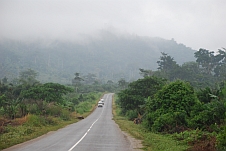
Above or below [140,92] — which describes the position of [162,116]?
below

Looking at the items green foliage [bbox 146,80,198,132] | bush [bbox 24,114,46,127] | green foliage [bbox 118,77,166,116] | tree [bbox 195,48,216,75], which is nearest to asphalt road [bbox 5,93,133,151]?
green foliage [bbox 146,80,198,132]

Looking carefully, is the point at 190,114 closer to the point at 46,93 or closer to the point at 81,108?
the point at 46,93

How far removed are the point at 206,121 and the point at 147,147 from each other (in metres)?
5.05

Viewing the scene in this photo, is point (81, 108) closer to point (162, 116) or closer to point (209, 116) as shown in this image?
point (162, 116)

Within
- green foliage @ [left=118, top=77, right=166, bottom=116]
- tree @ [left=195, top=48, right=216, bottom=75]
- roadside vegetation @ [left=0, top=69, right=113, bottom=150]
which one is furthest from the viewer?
tree @ [left=195, top=48, right=216, bottom=75]

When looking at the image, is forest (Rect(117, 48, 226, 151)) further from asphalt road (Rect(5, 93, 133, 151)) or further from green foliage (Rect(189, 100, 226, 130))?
asphalt road (Rect(5, 93, 133, 151))

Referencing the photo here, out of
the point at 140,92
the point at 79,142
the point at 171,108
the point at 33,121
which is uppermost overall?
the point at 140,92

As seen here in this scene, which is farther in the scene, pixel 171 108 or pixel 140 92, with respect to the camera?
pixel 140 92

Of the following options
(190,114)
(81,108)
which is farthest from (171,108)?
(81,108)

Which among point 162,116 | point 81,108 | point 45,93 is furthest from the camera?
point 81,108

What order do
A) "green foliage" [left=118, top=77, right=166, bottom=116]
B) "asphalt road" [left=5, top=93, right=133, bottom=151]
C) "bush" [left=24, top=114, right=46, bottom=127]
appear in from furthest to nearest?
"green foliage" [left=118, top=77, right=166, bottom=116]
"bush" [left=24, top=114, right=46, bottom=127]
"asphalt road" [left=5, top=93, right=133, bottom=151]

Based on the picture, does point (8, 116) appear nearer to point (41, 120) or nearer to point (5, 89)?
point (41, 120)

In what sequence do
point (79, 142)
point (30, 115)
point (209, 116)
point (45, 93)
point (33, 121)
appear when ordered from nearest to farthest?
point (79, 142) → point (209, 116) → point (33, 121) → point (30, 115) → point (45, 93)

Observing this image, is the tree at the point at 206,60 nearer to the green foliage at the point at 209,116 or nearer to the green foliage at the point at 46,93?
the green foliage at the point at 46,93
